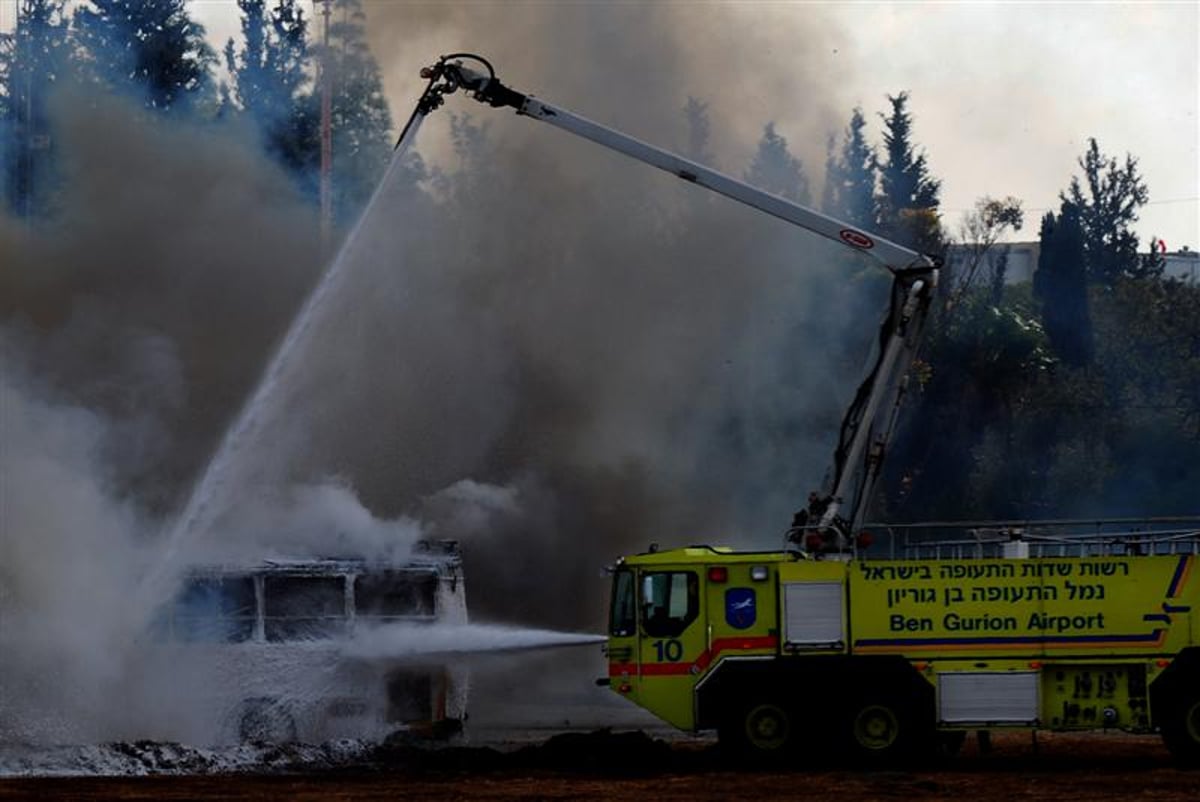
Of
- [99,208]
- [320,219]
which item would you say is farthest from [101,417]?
[320,219]

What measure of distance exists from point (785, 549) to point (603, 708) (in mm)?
12100

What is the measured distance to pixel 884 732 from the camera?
24938mm

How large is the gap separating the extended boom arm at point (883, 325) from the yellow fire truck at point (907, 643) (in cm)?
158

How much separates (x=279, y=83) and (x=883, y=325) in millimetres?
30658

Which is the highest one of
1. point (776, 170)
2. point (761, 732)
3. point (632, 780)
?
point (776, 170)

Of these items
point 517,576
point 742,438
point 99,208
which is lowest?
point 517,576

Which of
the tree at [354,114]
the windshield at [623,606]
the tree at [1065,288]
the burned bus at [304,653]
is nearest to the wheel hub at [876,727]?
the windshield at [623,606]

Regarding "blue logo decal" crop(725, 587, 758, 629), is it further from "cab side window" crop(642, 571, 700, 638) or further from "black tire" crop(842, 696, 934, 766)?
"black tire" crop(842, 696, 934, 766)

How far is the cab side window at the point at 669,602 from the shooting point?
25500 mm

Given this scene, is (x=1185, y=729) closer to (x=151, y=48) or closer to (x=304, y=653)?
(x=304, y=653)

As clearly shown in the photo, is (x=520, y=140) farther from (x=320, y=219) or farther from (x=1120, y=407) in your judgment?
(x=1120, y=407)

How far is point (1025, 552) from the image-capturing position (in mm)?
25406

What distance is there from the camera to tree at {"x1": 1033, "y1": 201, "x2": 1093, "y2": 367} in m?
65.5

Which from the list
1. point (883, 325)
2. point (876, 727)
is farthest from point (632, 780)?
point (883, 325)
